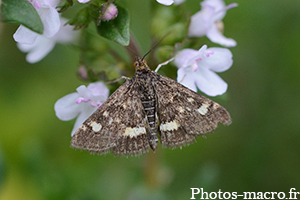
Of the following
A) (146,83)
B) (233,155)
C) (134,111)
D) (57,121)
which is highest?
(57,121)

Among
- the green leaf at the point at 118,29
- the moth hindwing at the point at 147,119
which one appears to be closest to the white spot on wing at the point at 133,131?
the moth hindwing at the point at 147,119

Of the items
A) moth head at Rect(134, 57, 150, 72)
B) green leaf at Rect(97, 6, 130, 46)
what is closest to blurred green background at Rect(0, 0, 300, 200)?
moth head at Rect(134, 57, 150, 72)

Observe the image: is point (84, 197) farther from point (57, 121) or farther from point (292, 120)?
point (292, 120)

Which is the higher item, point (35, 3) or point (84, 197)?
point (35, 3)

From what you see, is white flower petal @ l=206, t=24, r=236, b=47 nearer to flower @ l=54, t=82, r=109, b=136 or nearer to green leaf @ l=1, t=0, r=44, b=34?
flower @ l=54, t=82, r=109, b=136

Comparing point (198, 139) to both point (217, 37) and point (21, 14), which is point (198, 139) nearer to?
point (217, 37)

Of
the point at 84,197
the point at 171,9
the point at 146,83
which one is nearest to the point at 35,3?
the point at 146,83
